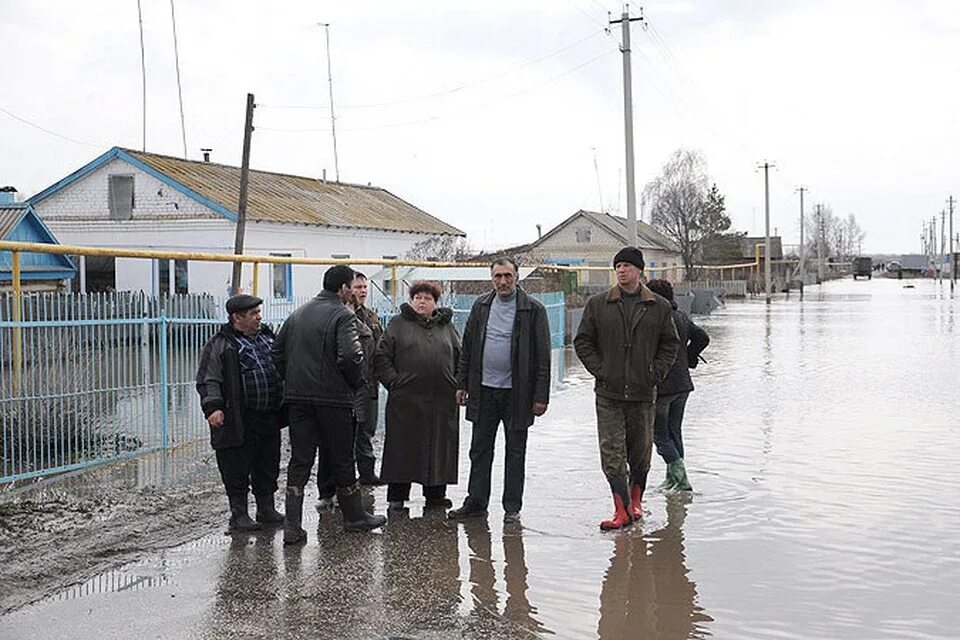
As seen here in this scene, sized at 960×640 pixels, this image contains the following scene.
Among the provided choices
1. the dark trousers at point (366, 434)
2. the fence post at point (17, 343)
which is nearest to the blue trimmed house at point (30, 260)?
the fence post at point (17, 343)

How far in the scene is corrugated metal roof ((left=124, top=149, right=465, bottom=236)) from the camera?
32.8m

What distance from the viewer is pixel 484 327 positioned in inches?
314

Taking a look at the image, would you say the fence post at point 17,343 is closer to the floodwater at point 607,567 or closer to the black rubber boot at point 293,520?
the floodwater at point 607,567

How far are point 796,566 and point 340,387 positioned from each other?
2.88m

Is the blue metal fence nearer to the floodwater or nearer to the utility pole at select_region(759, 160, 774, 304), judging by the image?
the floodwater

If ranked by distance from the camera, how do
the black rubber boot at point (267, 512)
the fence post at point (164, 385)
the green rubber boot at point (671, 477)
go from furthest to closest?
1. the fence post at point (164, 385)
2. the green rubber boot at point (671, 477)
3. the black rubber boot at point (267, 512)

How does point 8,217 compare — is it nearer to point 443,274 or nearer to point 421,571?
point 443,274

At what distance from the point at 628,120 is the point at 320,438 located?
21.7m

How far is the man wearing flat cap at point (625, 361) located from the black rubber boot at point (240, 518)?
2.23m

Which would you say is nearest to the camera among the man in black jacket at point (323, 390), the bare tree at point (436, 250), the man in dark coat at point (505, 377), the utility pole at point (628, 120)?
the man in black jacket at point (323, 390)

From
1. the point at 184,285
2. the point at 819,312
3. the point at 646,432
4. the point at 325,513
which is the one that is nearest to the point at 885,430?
the point at 646,432

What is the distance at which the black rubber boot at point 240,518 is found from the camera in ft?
24.7

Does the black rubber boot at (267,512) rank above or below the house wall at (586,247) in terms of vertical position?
below

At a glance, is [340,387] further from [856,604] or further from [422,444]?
[856,604]
